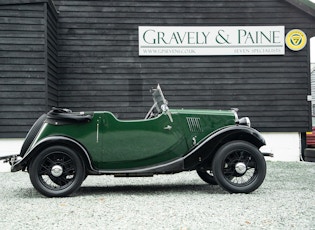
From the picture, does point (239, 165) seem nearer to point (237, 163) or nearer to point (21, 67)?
point (237, 163)

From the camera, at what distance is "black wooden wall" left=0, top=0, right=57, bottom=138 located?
34.4 ft

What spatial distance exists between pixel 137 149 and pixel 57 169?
1018 mm

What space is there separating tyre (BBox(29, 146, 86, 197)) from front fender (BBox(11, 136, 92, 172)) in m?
0.06

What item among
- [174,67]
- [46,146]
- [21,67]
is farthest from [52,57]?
[46,146]

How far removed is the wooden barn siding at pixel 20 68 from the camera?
34.4ft

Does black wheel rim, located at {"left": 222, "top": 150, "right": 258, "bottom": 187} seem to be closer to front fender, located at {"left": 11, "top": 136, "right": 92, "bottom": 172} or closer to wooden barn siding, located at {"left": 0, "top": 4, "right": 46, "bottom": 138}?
front fender, located at {"left": 11, "top": 136, "right": 92, "bottom": 172}

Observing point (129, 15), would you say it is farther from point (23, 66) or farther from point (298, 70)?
point (298, 70)

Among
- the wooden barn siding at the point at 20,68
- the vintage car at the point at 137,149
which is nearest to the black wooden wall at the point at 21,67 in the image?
the wooden barn siding at the point at 20,68

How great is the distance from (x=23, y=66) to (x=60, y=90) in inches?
67.9

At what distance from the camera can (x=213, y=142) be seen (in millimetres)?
6398

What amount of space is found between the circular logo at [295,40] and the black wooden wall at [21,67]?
5.89 metres

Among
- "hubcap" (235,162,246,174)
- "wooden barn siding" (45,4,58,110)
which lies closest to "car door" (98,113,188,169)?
"hubcap" (235,162,246,174)

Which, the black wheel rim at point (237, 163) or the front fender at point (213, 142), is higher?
the front fender at point (213, 142)

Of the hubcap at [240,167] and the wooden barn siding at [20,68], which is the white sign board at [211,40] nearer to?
the wooden barn siding at [20,68]
